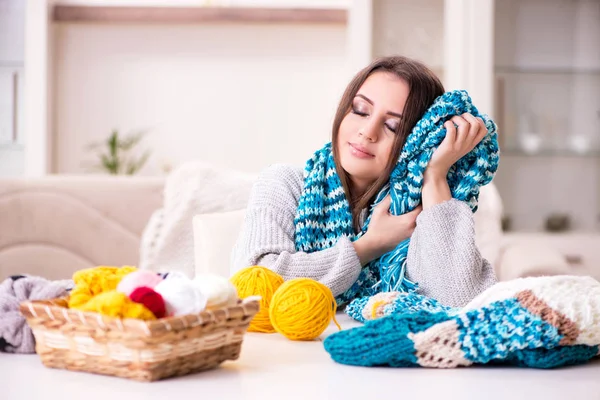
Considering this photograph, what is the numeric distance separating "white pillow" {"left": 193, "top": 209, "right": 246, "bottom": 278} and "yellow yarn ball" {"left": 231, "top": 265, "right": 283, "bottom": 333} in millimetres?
817

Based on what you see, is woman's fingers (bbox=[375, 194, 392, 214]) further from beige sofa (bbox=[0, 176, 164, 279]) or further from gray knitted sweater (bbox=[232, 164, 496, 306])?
beige sofa (bbox=[0, 176, 164, 279])

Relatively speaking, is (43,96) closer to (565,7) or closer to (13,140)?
(13,140)

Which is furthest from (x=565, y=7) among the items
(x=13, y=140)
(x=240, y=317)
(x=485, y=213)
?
(x=240, y=317)

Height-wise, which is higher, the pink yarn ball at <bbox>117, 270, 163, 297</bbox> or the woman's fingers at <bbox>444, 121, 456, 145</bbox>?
the woman's fingers at <bbox>444, 121, 456, 145</bbox>

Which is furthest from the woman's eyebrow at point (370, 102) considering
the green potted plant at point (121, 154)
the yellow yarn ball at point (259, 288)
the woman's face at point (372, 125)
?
the green potted plant at point (121, 154)

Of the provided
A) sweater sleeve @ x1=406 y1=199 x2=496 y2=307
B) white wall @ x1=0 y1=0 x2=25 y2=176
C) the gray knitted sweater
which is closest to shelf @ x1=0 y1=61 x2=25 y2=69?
white wall @ x1=0 y1=0 x2=25 y2=176

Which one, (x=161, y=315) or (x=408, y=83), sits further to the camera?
(x=408, y=83)

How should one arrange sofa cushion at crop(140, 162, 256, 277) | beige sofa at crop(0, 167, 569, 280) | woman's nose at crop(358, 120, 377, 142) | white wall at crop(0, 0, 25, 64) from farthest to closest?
white wall at crop(0, 0, 25, 64)
beige sofa at crop(0, 167, 569, 280)
sofa cushion at crop(140, 162, 256, 277)
woman's nose at crop(358, 120, 377, 142)

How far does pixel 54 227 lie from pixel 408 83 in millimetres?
1546

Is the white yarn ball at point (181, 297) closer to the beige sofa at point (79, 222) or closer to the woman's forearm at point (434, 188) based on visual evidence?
the woman's forearm at point (434, 188)

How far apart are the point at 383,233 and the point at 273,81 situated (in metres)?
2.21

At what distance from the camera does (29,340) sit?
896 mm

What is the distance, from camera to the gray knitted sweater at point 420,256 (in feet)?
4.52

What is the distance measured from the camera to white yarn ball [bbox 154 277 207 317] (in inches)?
31.0
